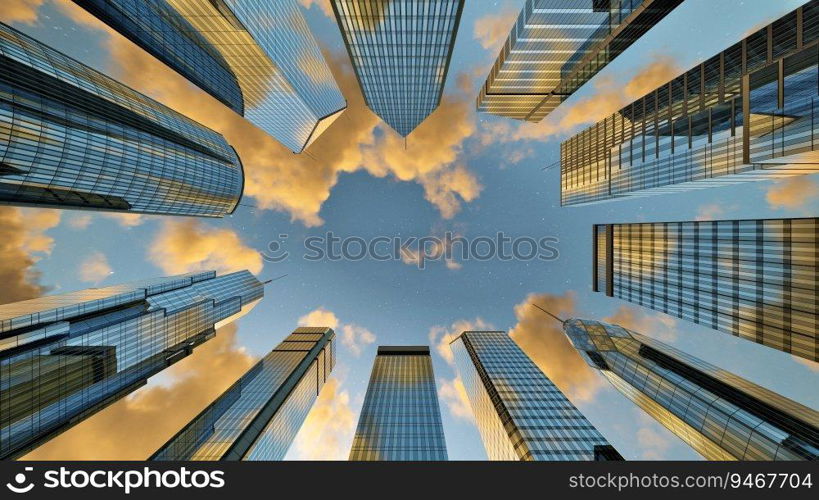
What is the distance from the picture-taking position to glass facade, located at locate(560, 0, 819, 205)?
41.2 metres

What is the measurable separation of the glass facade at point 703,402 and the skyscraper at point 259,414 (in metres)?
107

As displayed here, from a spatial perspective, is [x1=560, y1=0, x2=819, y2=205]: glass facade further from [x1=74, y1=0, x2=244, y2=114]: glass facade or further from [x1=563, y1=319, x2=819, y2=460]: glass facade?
[x1=74, y1=0, x2=244, y2=114]: glass facade

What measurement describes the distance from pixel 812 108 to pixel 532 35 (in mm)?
69123

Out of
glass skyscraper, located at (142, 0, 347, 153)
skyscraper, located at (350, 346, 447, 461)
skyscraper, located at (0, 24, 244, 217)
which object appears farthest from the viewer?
skyscraper, located at (350, 346, 447, 461)

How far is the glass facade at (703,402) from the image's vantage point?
5281cm

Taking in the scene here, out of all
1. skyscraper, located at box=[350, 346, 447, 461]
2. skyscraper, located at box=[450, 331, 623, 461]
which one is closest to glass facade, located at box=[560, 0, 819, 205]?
skyscraper, located at box=[450, 331, 623, 461]

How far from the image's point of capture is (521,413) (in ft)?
299

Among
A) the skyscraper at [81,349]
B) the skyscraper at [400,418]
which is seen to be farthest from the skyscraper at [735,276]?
the skyscraper at [81,349]

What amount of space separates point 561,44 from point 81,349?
481 feet

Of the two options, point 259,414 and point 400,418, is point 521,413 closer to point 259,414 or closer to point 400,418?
point 400,418

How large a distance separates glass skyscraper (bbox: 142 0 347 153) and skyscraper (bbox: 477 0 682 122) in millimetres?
78454

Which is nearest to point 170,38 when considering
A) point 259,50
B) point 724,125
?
point 259,50

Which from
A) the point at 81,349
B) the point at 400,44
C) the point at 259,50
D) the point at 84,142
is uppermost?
the point at 259,50
